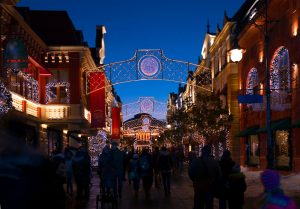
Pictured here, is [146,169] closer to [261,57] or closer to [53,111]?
[261,57]

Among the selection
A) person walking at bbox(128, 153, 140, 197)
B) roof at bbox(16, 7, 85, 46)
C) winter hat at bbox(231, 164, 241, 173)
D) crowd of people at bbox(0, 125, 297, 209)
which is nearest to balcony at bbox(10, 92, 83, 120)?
roof at bbox(16, 7, 85, 46)

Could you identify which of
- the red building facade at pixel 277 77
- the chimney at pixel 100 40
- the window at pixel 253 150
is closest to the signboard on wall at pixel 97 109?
the red building facade at pixel 277 77

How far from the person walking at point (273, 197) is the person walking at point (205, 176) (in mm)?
6103

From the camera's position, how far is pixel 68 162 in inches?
838

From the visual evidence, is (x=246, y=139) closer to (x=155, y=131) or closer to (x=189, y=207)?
(x=189, y=207)

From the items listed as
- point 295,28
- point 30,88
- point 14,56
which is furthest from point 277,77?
point 14,56

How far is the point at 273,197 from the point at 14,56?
18.6 metres

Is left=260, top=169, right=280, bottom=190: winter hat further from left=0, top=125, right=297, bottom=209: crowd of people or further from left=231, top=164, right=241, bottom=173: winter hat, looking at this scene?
left=231, top=164, right=241, bottom=173: winter hat

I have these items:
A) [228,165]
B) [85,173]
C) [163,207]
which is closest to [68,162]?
[85,173]

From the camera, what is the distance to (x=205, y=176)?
39.1ft

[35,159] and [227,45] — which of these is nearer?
[35,159]

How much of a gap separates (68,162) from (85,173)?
7.94 feet

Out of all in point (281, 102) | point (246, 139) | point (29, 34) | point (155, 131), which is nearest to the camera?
point (281, 102)

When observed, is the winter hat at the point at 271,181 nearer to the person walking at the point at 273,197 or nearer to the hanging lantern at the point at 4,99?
the person walking at the point at 273,197
